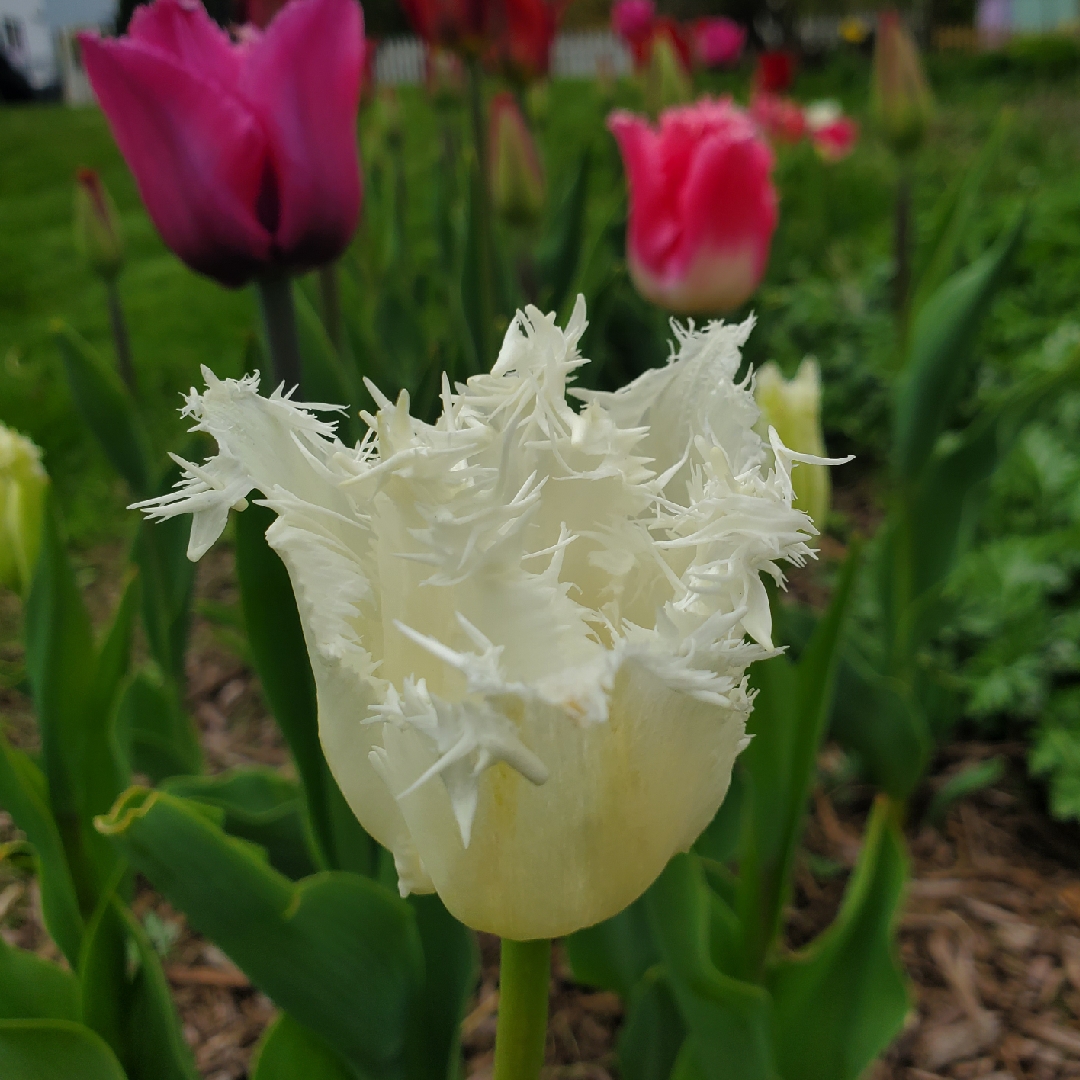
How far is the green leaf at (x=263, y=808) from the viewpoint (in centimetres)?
72

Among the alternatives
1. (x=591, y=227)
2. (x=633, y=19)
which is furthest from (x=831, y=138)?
(x=591, y=227)

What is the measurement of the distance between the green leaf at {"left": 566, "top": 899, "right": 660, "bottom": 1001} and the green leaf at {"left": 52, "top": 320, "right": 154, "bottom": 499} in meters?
0.55

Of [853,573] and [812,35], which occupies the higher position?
[853,573]

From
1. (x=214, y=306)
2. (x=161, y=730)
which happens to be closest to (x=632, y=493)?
(x=161, y=730)

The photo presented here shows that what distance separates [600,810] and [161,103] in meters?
0.52

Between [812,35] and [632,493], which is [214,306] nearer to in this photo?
[632,493]

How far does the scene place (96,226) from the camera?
1157 mm

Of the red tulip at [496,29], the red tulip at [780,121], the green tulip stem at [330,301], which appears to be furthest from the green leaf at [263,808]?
the red tulip at [780,121]

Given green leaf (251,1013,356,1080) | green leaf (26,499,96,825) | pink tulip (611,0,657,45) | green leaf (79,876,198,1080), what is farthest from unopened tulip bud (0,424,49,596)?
pink tulip (611,0,657,45)

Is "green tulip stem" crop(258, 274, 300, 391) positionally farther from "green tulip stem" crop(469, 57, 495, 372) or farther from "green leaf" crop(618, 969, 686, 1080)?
"green leaf" crop(618, 969, 686, 1080)

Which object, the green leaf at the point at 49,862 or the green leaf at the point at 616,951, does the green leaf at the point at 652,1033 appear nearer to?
the green leaf at the point at 616,951

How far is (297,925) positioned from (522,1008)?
0.13m

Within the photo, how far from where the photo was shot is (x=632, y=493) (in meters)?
0.41

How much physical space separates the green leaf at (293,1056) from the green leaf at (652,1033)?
0.22m
